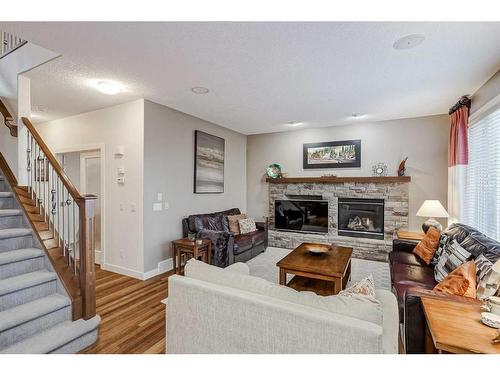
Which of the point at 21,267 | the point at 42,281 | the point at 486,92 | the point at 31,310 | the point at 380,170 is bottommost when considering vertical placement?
the point at 31,310

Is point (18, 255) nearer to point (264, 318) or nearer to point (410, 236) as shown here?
point (264, 318)

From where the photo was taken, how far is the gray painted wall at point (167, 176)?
3549mm

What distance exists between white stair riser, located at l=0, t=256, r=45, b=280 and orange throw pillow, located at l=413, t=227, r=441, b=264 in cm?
415

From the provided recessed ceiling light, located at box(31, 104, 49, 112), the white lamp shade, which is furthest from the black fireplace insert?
recessed ceiling light, located at box(31, 104, 49, 112)

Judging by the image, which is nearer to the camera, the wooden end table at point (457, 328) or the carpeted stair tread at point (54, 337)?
the wooden end table at point (457, 328)

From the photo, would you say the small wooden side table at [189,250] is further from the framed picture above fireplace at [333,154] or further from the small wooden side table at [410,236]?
the small wooden side table at [410,236]

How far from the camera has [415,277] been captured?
2.48m

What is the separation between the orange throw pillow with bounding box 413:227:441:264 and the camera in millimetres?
2919

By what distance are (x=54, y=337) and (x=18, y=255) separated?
0.85 metres

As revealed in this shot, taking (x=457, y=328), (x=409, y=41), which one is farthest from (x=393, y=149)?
(x=457, y=328)

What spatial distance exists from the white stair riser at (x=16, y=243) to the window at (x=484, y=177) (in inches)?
192

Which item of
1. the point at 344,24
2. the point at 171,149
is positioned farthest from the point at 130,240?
the point at 344,24

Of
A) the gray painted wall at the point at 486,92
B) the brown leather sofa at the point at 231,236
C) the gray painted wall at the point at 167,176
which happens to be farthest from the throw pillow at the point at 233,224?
the gray painted wall at the point at 486,92
